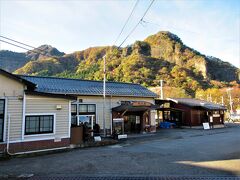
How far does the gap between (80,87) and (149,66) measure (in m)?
57.6

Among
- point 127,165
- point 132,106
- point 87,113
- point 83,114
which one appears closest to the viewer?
point 127,165

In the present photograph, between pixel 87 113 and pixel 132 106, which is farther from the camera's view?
pixel 132 106

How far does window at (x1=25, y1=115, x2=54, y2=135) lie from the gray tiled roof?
5.16 meters

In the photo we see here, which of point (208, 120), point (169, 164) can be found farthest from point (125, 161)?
point (208, 120)

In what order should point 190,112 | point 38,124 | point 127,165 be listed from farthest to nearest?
point 190,112, point 38,124, point 127,165

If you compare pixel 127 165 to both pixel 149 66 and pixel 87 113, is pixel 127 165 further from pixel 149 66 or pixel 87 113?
pixel 149 66

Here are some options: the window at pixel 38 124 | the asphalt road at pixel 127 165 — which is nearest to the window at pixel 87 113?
the window at pixel 38 124

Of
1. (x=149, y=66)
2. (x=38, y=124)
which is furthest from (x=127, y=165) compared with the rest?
(x=149, y=66)

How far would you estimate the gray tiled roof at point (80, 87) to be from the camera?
17.7 metres

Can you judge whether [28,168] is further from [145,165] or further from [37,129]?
[145,165]

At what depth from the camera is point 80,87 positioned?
1917 centimetres

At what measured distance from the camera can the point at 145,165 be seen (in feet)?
29.3

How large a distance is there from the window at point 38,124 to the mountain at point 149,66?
79.3ft

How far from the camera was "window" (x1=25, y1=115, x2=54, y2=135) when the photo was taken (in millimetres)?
11680
